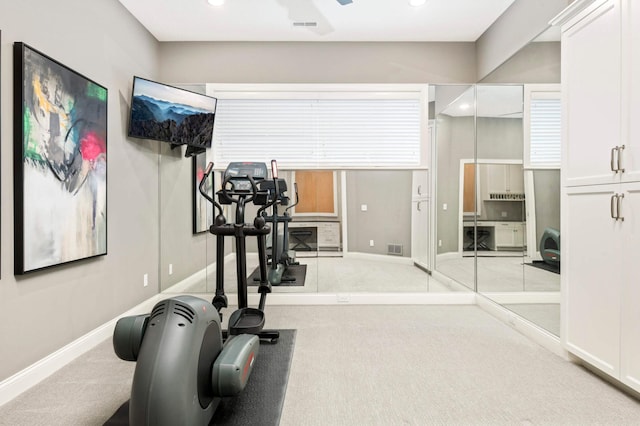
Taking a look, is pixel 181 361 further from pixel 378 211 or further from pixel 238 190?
pixel 378 211

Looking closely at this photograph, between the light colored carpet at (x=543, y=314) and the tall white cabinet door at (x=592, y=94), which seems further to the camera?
the light colored carpet at (x=543, y=314)

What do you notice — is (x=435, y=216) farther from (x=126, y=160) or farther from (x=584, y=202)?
(x=126, y=160)

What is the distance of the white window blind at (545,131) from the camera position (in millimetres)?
2932

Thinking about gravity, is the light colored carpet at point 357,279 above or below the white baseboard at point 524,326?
above

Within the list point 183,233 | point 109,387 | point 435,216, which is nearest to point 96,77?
point 183,233

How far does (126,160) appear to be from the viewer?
3.62 meters

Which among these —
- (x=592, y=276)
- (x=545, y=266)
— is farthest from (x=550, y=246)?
(x=592, y=276)

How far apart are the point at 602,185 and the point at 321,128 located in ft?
9.60

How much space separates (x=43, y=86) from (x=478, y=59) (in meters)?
4.54

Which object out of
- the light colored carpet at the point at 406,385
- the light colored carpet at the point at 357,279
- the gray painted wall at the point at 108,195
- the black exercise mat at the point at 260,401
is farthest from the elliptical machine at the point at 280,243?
the black exercise mat at the point at 260,401

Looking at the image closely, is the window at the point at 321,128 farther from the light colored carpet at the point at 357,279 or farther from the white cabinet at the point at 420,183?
the light colored carpet at the point at 357,279

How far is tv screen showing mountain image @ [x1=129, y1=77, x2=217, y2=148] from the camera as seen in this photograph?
3.61 metres

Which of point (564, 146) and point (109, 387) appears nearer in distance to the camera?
point (109, 387)

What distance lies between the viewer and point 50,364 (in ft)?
8.43
